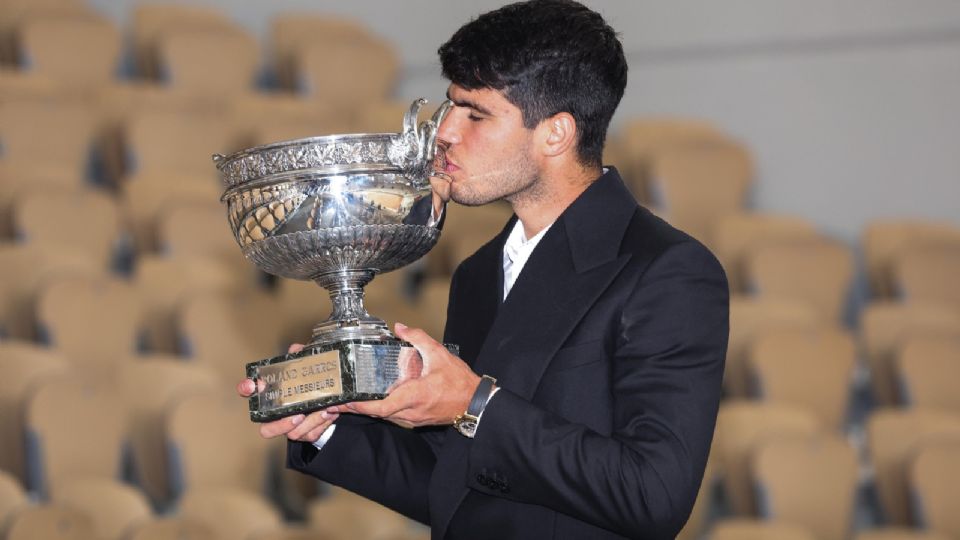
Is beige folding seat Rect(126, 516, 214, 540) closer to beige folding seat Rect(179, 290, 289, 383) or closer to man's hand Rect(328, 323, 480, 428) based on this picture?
beige folding seat Rect(179, 290, 289, 383)

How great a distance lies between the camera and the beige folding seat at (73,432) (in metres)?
2.96

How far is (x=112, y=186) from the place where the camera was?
14.3 feet

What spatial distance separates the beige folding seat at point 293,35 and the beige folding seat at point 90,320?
1.85 m

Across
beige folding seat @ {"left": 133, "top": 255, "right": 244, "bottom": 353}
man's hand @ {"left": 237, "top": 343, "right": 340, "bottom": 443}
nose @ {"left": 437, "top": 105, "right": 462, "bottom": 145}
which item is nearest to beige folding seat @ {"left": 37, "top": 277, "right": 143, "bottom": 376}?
beige folding seat @ {"left": 133, "top": 255, "right": 244, "bottom": 353}

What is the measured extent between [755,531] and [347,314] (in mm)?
2011

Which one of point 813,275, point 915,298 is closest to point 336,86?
point 813,275

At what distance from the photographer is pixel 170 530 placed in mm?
2637

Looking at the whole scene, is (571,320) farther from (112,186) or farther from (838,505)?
(112,186)

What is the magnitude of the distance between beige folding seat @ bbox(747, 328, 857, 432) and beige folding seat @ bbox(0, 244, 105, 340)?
5.67 feet

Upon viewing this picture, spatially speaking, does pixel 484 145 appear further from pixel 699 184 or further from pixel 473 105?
pixel 699 184

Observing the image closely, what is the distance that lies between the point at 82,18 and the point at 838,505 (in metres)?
2.79

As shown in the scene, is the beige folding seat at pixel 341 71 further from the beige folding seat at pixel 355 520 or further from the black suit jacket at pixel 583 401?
the black suit jacket at pixel 583 401

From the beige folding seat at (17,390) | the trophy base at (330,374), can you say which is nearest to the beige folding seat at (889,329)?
the beige folding seat at (17,390)

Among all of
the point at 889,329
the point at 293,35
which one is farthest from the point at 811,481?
the point at 293,35
